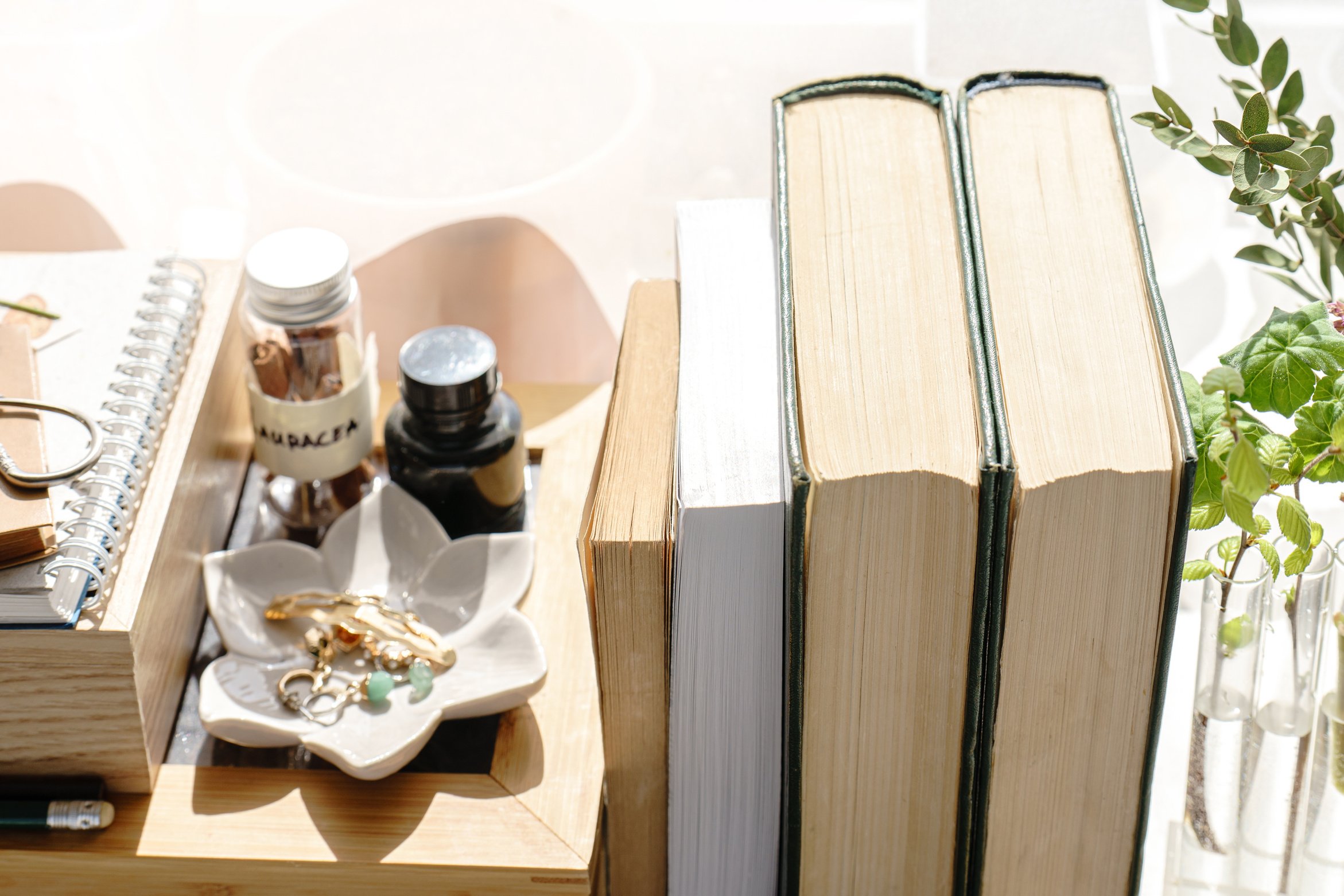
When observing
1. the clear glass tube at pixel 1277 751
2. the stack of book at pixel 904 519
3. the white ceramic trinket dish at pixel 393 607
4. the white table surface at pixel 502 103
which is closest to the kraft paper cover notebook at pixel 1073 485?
the stack of book at pixel 904 519

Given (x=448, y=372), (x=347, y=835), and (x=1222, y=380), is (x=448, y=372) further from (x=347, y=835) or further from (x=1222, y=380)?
(x=1222, y=380)

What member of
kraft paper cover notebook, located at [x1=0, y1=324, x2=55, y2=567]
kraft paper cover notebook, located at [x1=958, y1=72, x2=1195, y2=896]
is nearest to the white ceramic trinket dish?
kraft paper cover notebook, located at [x1=0, y1=324, x2=55, y2=567]

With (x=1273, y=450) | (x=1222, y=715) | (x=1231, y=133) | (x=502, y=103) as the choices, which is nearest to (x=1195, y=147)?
(x=1231, y=133)

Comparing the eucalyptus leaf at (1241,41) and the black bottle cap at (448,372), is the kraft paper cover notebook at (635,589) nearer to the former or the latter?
the black bottle cap at (448,372)

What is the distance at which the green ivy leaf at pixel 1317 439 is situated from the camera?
1.62 feet

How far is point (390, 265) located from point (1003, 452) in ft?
1.78

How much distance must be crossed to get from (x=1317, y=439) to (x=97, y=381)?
523 millimetres

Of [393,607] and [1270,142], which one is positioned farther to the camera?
[393,607]

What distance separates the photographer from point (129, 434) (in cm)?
57

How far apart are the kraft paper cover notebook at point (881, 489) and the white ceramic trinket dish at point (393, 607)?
0.51 ft

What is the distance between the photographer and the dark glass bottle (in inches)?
24.5

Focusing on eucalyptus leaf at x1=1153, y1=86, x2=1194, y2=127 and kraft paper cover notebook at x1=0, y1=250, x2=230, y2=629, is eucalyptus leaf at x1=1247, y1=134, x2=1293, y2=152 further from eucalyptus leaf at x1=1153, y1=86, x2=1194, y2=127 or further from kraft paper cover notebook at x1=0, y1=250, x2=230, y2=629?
kraft paper cover notebook at x1=0, y1=250, x2=230, y2=629

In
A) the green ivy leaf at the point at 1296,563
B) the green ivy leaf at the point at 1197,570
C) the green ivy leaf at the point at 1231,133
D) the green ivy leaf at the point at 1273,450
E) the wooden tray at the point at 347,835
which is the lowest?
the wooden tray at the point at 347,835

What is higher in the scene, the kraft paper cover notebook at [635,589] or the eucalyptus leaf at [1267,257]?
the eucalyptus leaf at [1267,257]
